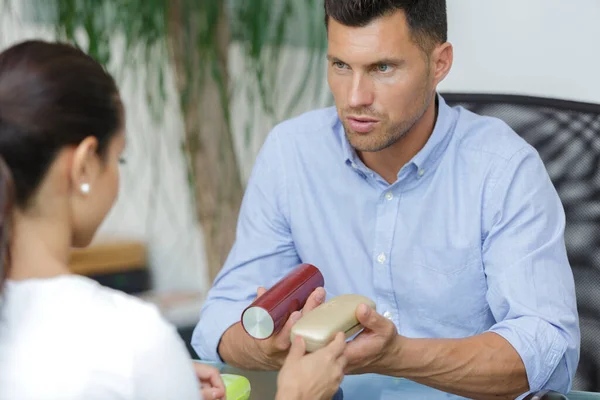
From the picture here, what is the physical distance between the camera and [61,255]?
0.86 meters

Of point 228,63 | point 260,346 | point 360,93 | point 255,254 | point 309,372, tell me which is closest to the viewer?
point 309,372

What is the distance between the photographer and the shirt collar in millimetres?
1401

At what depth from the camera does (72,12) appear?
79.1 inches

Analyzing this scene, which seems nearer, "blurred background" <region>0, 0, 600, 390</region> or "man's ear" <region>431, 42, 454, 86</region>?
"man's ear" <region>431, 42, 454, 86</region>

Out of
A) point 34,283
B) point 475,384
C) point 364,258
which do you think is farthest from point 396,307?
point 34,283

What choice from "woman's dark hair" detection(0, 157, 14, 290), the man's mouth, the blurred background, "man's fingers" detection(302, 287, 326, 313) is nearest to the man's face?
the man's mouth

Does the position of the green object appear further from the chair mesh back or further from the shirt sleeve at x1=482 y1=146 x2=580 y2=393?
the chair mesh back

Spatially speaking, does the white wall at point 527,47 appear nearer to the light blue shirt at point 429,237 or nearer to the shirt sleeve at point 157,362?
the light blue shirt at point 429,237

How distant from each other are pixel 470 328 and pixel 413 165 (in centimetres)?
26

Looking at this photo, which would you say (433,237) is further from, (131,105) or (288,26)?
(131,105)

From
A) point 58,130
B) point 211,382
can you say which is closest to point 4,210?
point 58,130

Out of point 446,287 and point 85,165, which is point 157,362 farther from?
point 446,287

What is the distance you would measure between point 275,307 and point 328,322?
7 centimetres

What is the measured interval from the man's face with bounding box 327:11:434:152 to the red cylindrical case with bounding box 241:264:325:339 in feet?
1.02
